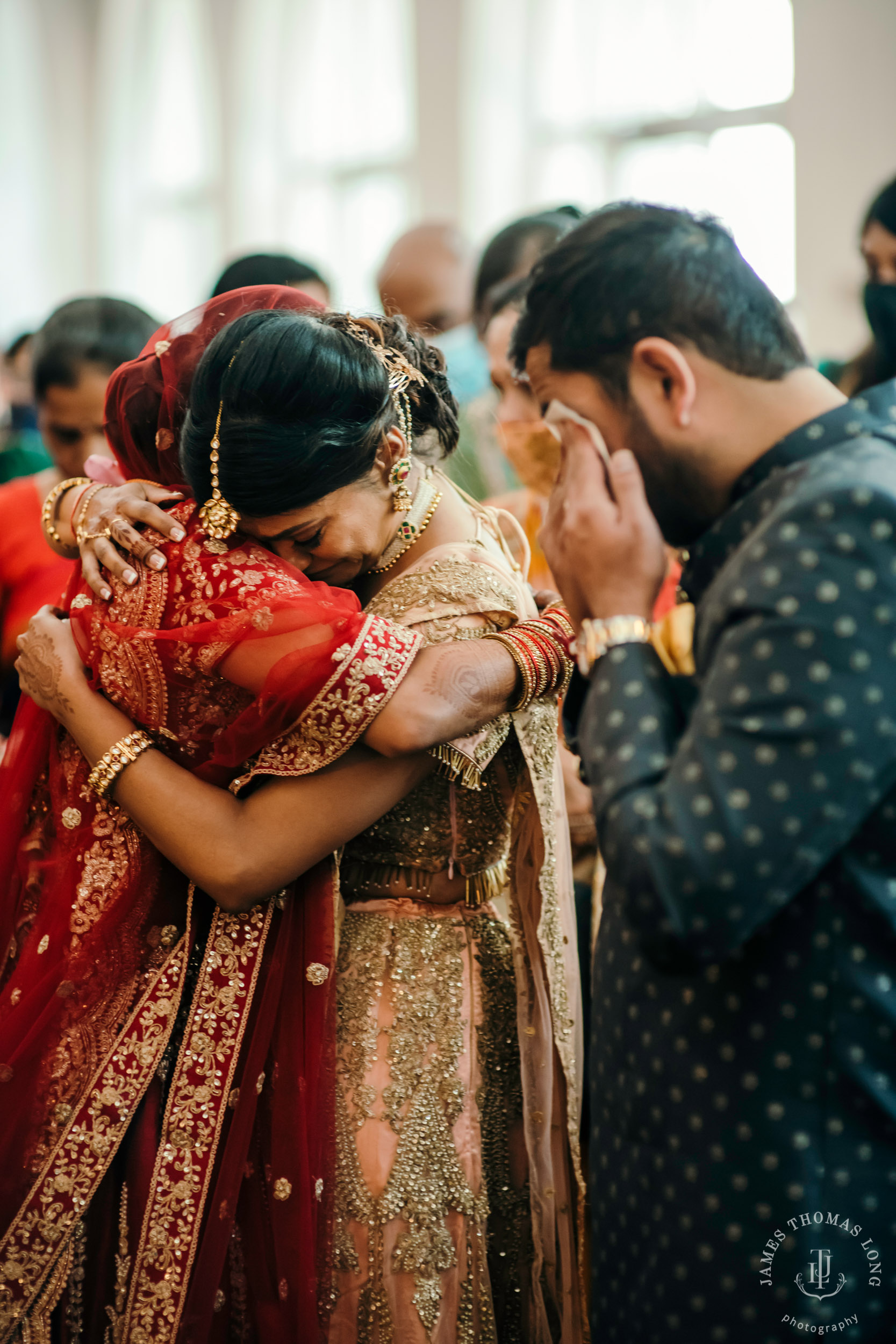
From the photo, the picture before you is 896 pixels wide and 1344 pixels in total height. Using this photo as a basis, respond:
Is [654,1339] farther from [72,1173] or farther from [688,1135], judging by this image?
[72,1173]

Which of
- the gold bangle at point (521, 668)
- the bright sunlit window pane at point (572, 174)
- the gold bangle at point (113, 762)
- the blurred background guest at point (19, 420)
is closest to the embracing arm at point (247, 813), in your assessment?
the gold bangle at point (113, 762)

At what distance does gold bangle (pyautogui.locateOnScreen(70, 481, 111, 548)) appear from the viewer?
131cm

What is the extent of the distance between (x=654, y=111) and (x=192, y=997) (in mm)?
5088

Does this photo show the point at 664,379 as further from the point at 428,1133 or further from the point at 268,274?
the point at 268,274

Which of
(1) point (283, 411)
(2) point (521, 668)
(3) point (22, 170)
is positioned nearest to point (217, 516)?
(1) point (283, 411)

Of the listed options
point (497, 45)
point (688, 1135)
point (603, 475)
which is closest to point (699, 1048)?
point (688, 1135)

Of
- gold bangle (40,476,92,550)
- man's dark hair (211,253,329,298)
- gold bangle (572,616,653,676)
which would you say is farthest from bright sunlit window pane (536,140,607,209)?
gold bangle (572,616,653,676)

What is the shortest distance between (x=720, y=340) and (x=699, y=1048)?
1.71 feet

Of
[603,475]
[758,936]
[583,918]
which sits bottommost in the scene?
[583,918]

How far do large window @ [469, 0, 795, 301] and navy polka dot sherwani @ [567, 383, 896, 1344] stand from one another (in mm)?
4186

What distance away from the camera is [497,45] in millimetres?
5406

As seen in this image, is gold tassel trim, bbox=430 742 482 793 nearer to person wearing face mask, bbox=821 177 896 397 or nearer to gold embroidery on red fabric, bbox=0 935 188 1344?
gold embroidery on red fabric, bbox=0 935 188 1344

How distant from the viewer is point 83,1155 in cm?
115

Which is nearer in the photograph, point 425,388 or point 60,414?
point 425,388
